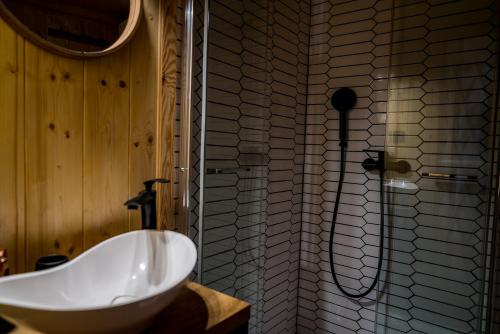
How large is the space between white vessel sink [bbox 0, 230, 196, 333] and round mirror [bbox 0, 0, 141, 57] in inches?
25.7

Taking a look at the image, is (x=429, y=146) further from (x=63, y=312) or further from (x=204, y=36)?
(x=63, y=312)

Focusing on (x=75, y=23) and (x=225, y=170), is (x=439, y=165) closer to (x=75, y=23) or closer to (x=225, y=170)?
(x=225, y=170)

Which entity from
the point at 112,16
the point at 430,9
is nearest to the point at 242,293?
the point at 112,16

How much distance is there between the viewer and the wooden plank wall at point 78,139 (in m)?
0.93

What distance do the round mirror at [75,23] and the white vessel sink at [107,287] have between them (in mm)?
652

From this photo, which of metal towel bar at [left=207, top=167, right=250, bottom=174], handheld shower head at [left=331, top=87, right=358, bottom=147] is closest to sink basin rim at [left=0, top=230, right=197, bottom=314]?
metal towel bar at [left=207, top=167, right=250, bottom=174]

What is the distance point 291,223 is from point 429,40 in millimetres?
1293

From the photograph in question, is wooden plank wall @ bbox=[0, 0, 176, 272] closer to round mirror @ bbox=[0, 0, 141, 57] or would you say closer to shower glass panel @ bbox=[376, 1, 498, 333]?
round mirror @ bbox=[0, 0, 141, 57]

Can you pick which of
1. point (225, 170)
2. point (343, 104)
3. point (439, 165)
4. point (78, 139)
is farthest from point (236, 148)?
point (439, 165)

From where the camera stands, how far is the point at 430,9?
151cm

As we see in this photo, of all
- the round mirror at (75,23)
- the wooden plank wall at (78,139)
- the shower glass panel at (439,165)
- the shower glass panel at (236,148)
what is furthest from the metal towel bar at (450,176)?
the round mirror at (75,23)

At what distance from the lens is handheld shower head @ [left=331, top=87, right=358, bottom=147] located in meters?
1.96

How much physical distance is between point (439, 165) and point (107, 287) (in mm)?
1483

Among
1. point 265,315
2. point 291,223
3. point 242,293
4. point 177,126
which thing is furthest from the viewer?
point 291,223
